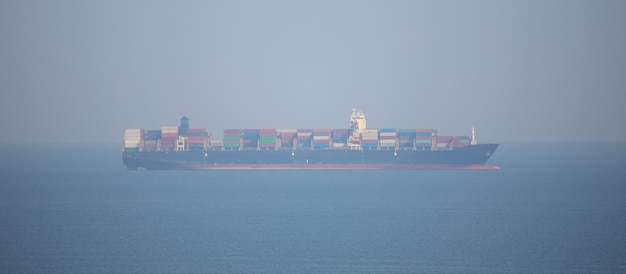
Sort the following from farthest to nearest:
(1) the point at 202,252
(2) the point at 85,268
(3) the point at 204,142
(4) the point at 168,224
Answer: (3) the point at 204,142 → (4) the point at 168,224 → (1) the point at 202,252 → (2) the point at 85,268

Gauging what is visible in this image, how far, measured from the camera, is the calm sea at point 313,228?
3484 cm

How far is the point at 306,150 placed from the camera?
8744 centimetres

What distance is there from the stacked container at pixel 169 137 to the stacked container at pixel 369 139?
2390 centimetres

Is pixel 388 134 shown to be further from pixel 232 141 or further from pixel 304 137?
pixel 232 141

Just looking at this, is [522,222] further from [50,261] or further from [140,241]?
[50,261]

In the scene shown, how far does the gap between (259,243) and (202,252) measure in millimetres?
3844

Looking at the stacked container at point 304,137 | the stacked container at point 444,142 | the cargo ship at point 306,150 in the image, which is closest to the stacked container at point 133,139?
the cargo ship at point 306,150

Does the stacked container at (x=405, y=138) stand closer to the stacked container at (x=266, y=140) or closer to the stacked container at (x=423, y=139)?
the stacked container at (x=423, y=139)

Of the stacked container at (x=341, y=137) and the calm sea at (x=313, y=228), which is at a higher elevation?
the stacked container at (x=341, y=137)

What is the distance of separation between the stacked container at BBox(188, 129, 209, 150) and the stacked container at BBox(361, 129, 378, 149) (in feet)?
66.6

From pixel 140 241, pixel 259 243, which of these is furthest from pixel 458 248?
pixel 140 241

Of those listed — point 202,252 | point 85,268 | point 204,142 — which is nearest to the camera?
point 85,268

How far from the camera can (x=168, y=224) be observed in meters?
47.3

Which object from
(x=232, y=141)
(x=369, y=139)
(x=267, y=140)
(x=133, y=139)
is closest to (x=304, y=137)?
(x=267, y=140)
